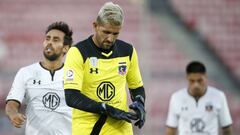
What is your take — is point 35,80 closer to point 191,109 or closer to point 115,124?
point 115,124

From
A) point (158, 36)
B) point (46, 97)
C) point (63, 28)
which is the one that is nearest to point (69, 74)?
point (46, 97)

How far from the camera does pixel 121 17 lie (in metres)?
5.55

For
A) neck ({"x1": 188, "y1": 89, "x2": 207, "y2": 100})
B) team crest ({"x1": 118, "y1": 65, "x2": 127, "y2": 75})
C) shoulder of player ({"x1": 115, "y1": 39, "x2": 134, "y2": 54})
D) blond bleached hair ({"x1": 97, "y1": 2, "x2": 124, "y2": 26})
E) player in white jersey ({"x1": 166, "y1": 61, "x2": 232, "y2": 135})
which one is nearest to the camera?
blond bleached hair ({"x1": 97, "y1": 2, "x2": 124, "y2": 26})

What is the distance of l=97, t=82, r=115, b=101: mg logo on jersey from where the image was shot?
18.7 ft

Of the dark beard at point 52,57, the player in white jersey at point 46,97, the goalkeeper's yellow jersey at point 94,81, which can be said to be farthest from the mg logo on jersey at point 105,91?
the dark beard at point 52,57

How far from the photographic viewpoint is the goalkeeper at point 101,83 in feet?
18.2

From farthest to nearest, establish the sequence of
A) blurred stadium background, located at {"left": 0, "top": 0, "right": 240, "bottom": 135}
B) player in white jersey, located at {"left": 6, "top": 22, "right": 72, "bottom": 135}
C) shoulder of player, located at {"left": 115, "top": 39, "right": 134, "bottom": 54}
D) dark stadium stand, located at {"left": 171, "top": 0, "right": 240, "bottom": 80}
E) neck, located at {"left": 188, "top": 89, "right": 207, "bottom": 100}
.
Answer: dark stadium stand, located at {"left": 171, "top": 0, "right": 240, "bottom": 80} → blurred stadium background, located at {"left": 0, "top": 0, "right": 240, "bottom": 135} → neck, located at {"left": 188, "top": 89, "right": 207, "bottom": 100} → player in white jersey, located at {"left": 6, "top": 22, "right": 72, "bottom": 135} → shoulder of player, located at {"left": 115, "top": 39, "right": 134, "bottom": 54}

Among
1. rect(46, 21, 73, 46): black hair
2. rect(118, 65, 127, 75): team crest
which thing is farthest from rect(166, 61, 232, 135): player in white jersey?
rect(118, 65, 127, 75): team crest

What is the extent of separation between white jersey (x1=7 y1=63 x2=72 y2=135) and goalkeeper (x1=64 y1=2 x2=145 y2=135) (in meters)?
1.50

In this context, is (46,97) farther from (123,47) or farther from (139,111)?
(139,111)

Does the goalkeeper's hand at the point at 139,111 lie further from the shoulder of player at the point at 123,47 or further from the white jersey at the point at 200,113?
the white jersey at the point at 200,113

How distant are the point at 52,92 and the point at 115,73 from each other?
1658mm

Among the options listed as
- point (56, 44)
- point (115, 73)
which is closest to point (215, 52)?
point (56, 44)

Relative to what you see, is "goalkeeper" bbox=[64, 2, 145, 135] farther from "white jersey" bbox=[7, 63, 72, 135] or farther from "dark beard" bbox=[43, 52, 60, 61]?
"dark beard" bbox=[43, 52, 60, 61]
